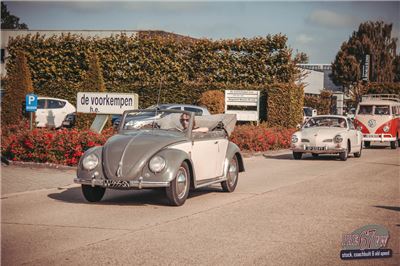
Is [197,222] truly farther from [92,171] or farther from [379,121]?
[379,121]

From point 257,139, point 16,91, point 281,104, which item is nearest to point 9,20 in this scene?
point 16,91

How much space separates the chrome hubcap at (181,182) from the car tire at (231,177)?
188cm

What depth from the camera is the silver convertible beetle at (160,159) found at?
10383 mm

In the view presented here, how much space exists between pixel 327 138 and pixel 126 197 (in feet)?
35.2

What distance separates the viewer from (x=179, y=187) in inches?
425

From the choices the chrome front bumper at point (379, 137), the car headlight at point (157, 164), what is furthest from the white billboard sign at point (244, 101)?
the car headlight at point (157, 164)

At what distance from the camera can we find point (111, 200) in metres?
11.6

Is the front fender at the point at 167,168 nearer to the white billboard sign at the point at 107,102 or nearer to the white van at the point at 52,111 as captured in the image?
the white billboard sign at the point at 107,102

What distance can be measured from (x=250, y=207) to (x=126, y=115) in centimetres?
310

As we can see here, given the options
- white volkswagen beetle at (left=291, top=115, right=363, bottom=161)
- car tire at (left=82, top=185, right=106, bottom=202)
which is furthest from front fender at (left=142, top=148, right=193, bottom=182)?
white volkswagen beetle at (left=291, top=115, right=363, bottom=161)

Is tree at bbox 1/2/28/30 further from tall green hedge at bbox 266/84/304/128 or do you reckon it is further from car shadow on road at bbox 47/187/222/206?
car shadow on road at bbox 47/187/222/206

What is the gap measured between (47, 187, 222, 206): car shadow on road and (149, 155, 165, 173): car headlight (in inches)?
36.3

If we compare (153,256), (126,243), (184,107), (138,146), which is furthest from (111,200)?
(184,107)

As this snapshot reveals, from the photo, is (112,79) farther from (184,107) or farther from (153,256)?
(153,256)
